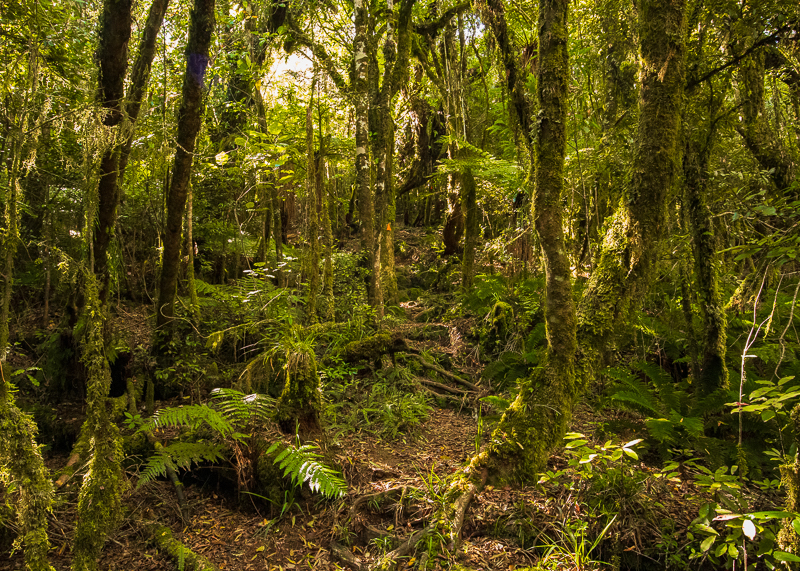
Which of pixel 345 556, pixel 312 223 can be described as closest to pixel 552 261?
pixel 345 556

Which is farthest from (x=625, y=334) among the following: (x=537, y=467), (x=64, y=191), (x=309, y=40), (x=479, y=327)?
(x=309, y=40)

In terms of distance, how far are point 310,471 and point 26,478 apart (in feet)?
5.42

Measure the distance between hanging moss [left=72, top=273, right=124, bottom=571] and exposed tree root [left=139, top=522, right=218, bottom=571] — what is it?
503 mm

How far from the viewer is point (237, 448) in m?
3.56

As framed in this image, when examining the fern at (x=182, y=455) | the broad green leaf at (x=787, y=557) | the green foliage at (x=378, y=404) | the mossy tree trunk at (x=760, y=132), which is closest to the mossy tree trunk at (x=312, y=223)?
the green foliage at (x=378, y=404)

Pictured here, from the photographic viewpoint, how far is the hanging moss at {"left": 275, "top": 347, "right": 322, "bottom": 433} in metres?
3.82

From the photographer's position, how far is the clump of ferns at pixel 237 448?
125 inches

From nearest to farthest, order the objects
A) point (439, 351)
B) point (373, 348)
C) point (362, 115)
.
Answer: point (373, 348) < point (439, 351) < point (362, 115)

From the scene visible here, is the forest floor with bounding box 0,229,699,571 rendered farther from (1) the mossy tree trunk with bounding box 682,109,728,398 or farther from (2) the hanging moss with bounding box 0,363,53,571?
(1) the mossy tree trunk with bounding box 682,109,728,398

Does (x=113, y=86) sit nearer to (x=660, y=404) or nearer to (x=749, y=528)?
(x=749, y=528)

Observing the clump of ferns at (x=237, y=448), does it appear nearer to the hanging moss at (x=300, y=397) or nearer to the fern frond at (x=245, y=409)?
the fern frond at (x=245, y=409)

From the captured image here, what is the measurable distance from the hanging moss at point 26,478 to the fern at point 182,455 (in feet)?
3.19

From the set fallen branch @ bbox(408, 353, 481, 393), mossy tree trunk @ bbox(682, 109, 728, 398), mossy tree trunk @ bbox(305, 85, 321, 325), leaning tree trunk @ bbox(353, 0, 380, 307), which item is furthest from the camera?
leaning tree trunk @ bbox(353, 0, 380, 307)

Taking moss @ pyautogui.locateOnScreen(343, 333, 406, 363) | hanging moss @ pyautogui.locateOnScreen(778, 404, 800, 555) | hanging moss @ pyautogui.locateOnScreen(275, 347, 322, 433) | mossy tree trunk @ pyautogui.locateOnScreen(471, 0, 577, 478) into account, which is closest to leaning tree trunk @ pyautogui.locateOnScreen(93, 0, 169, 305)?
hanging moss @ pyautogui.locateOnScreen(275, 347, 322, 433)
